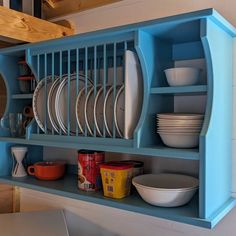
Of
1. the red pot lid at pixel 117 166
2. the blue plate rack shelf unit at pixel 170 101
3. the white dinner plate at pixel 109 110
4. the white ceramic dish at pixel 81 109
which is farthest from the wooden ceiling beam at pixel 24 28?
the red pot lid at pixel 117 166

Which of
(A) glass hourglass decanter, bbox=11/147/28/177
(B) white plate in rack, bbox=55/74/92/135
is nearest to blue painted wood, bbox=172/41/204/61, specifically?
(B) white plate in rack, bbox=55/74/92/135

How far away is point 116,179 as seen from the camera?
125 centimetres

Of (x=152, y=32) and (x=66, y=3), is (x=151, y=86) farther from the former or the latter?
(x=66, y=3)

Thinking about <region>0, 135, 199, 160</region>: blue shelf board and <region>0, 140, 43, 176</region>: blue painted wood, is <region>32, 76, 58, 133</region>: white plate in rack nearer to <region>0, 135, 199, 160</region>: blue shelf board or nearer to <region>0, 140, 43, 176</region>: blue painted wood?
<region>0, 135, 199, 160</region>: blue shelf board

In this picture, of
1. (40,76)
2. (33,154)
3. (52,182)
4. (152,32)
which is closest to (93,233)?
(52,182)

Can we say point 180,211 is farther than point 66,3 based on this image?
No

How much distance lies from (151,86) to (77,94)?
0.34 m

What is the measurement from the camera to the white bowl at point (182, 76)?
1.10m

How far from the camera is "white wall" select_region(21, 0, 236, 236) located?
49.2 inches

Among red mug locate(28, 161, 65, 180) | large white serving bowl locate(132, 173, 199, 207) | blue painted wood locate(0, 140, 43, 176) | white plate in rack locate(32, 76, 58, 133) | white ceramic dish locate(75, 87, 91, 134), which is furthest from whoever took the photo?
blue painted wood locate(0, 140, 43, 176)

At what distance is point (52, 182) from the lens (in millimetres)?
1535

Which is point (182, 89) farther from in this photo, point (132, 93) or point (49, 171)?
point (49, 171)

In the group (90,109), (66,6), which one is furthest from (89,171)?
(66,6)

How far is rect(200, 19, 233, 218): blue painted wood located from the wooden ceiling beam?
901mm
